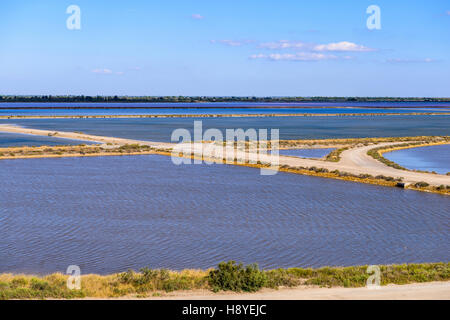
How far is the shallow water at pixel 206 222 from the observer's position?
1702 cm

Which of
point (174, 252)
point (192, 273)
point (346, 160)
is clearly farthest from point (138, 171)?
point (192, 273)

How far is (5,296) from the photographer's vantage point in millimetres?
11930

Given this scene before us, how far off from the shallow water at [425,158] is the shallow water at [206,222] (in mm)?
11051

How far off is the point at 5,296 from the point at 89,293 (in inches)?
67.9

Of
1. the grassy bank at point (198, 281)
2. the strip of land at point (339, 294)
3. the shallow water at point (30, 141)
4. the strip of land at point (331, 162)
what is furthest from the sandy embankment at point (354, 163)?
the strip of land at point (339, 294)

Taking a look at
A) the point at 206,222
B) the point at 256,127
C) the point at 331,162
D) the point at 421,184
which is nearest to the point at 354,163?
the point at 331,162

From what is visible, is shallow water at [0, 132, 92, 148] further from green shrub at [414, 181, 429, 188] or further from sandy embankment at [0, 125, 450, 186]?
green shrub at [414, 181, 429, 188]

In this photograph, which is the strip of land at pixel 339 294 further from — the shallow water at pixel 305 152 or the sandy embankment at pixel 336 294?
the shallow water at pixel 305 152

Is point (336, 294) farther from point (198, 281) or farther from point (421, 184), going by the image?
point (421, 184)

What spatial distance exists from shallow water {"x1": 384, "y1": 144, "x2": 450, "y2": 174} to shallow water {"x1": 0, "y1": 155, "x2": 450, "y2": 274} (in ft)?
36.3

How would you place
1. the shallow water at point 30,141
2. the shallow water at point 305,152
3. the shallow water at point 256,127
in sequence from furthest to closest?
Result: the shallow water at point 256,127
the shallow water at point 30,141
the shallow water at point 305,152

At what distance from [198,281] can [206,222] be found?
8357 millimetres

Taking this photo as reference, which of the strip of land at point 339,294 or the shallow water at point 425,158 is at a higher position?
the shallow water at point 425,158
